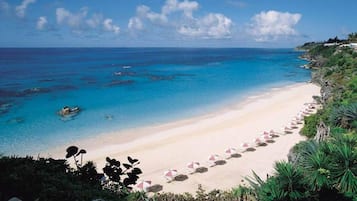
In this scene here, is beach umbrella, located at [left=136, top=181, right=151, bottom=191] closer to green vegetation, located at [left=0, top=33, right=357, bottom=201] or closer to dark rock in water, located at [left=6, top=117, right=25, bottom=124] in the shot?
green vegetation, located at [left=0, top=33, right=357, bottom=201]

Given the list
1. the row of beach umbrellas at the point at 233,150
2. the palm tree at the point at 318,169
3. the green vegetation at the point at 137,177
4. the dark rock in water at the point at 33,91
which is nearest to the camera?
the green vegetation at the point at 137,177

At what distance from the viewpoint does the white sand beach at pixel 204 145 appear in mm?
14242

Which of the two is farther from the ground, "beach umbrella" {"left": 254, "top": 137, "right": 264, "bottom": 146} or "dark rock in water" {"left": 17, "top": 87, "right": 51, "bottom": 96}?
"beach umbrella" {"left": 254, "top": 137, "right": 264, "bottom": 146}

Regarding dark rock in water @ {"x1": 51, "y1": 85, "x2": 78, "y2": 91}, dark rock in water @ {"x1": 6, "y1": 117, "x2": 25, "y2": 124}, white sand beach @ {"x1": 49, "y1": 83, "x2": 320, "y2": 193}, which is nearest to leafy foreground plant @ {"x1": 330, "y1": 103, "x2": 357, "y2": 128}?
white sand beach @ {"x1": 49, "y1": 83, "x2": 320, "y2": 193}

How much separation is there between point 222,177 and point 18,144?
50.2 ft

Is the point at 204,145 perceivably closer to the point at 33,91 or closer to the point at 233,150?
the point at 233,150

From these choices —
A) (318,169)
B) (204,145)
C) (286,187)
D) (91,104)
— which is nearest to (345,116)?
(318,169)

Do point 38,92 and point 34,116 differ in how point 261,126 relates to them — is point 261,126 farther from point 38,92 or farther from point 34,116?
point 38,92

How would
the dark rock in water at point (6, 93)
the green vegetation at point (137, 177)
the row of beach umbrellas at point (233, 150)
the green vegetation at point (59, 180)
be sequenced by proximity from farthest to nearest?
the dark rock in water at point (6, 93) < the row of beach umbrellas at point (233, 150) < the green vegetation at point (137, 177) < the green vegetation at point (59, 180)

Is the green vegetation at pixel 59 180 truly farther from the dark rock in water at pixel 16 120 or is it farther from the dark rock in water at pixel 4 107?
the dark rock in water at pixel 4 107

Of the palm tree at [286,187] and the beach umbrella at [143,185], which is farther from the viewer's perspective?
the beach umbrella at [143,185]

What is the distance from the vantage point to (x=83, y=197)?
4609mm

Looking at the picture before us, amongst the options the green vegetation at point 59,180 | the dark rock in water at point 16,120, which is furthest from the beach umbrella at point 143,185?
the dark rock in water at point 16,120

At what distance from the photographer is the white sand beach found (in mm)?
14242
